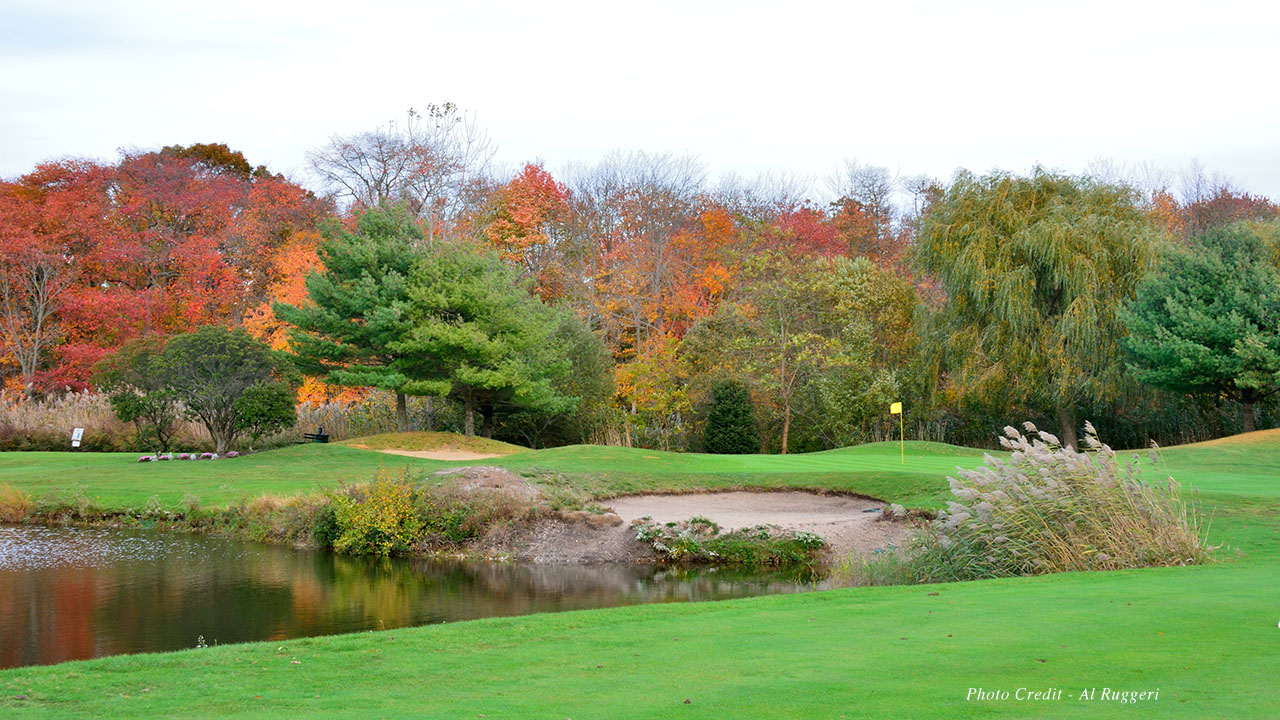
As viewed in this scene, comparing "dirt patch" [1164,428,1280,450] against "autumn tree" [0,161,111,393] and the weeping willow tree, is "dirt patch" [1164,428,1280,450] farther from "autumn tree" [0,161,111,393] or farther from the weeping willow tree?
"autumn tree" [0,161,111,393]

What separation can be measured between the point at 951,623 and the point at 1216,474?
14.9 m

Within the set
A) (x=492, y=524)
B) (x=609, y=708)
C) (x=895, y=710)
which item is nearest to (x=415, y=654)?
(x=609, y=708)

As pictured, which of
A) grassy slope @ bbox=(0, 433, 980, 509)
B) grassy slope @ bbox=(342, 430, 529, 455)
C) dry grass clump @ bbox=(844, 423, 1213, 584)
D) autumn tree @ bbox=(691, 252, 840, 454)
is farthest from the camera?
autumn tree @ bbox=(691, 252, 840, 454)

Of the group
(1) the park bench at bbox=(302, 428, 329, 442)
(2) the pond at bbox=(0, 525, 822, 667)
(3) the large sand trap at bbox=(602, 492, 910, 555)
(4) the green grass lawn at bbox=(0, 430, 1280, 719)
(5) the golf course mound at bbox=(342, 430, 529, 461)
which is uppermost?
(1) the park bench at bbox=(302, 428, 329, 442)

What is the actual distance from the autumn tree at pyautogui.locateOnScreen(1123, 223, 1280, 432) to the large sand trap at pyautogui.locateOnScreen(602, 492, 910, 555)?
1384 cm

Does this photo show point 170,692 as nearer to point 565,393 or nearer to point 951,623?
point 951,623

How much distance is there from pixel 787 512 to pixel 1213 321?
16.7m

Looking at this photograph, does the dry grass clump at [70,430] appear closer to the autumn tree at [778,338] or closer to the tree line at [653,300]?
the tree line at [653,300]

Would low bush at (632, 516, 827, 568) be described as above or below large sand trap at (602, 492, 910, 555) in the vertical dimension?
below

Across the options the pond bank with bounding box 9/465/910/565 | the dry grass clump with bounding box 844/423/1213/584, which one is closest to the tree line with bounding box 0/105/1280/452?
the pond bank with bounding box 9/465/910/565

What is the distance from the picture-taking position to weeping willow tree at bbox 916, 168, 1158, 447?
28.6m

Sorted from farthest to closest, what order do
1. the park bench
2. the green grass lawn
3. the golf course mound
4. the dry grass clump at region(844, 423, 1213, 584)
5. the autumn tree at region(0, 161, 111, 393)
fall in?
the autumn tree at region(0, 161, 111, 393) → the park bench → the golf course mound → the dry grass clump at region(844, 423, 1213, 584) → the green grass lawn

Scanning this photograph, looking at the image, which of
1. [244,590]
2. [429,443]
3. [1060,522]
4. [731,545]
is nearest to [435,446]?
[429,443]

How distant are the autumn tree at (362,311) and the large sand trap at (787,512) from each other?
1060 cm
